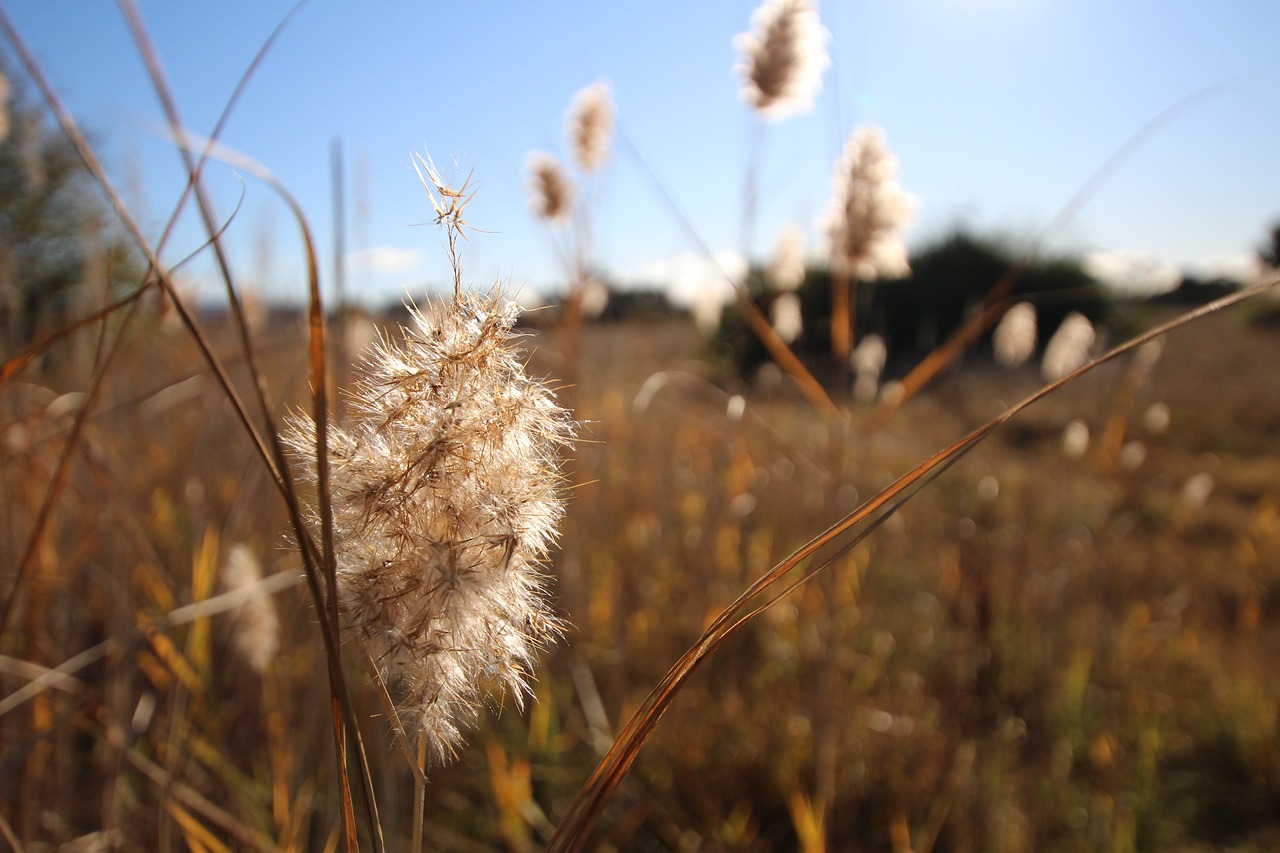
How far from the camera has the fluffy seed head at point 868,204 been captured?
66.5 inches

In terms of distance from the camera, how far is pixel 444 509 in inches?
17.3

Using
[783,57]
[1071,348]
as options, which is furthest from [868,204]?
[1071,348]

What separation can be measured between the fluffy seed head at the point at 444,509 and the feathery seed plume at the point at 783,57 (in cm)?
165

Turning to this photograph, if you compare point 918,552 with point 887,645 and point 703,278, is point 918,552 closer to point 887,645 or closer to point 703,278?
point 887,645

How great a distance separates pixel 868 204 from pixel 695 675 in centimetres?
140

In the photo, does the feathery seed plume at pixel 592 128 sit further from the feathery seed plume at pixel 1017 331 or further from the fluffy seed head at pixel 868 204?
the feathery seed plume at pixel 1017 331

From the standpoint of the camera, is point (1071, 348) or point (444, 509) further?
point (1071, 348)

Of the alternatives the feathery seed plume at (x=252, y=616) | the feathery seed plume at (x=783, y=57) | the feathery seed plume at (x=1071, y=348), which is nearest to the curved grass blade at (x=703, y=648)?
the feathery seed plume at (x=252, y=616)

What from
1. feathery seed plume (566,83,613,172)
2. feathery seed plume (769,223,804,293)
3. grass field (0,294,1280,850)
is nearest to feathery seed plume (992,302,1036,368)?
grass field (0,294,1280,850)

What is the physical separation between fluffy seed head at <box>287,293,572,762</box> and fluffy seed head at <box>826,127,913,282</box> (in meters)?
1.39

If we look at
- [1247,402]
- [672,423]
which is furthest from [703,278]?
[1247,402]

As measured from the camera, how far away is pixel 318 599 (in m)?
0.36

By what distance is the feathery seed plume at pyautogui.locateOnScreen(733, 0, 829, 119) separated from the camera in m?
1.83

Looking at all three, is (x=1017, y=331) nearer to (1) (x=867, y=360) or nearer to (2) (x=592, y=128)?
(1) (x=867, y=360)
